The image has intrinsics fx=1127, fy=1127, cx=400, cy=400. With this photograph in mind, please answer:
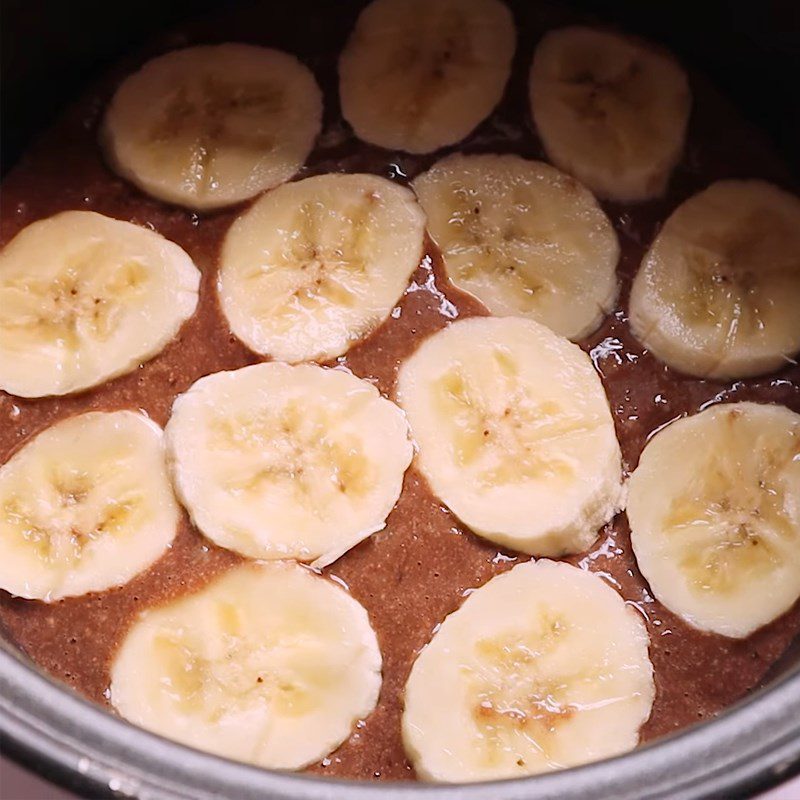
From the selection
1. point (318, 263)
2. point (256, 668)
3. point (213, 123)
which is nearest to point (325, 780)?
point (256, 668)

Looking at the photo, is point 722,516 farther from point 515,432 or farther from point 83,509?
point 83,509

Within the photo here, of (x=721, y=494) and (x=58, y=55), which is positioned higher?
(x=58, y=55)

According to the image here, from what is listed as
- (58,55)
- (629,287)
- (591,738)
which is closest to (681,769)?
(591,738)

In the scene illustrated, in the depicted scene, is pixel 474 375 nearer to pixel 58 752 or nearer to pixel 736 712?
pixel 736 712

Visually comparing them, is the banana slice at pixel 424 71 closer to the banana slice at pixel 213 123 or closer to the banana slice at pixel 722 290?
the banana slice at pixel 213 123

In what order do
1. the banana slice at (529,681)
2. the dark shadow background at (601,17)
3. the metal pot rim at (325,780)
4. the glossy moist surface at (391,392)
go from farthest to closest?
the dark shadow background at (601,17) < the glossy moist surface at (391,392) < the banana slice at (529,681) < the metal pot rim at (325,780)

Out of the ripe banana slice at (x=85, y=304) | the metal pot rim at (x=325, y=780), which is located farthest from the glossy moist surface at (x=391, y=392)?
the metal pot rim at (x=325, y=780)
